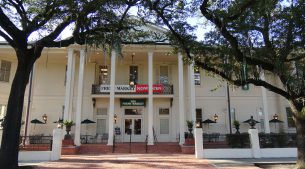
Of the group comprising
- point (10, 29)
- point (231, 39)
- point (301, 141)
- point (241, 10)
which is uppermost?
point (241, 10)

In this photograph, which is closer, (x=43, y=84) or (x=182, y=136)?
(x=182, y=136)

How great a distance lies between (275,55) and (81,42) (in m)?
7.51

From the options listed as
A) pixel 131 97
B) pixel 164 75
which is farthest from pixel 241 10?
pixel 164 75

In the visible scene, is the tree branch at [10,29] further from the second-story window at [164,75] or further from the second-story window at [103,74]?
the second-story window at [164,75]

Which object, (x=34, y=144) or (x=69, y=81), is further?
(x=69, y=81)

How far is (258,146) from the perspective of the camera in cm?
A: 1439

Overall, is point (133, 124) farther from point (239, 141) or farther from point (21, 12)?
point (21, 12)

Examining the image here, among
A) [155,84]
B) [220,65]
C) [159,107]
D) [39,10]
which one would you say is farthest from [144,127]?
[39,10]

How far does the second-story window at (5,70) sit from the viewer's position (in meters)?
21.9

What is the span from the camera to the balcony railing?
21.4 metres

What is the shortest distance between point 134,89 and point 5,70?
10278 millimetres

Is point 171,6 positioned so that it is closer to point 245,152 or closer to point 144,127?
point 245,152

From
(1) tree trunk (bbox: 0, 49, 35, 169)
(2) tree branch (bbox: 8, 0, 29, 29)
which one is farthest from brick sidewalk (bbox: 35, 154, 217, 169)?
(2) tree branch (bbox: 8, 0, 29, 29)

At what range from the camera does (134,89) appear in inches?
845
